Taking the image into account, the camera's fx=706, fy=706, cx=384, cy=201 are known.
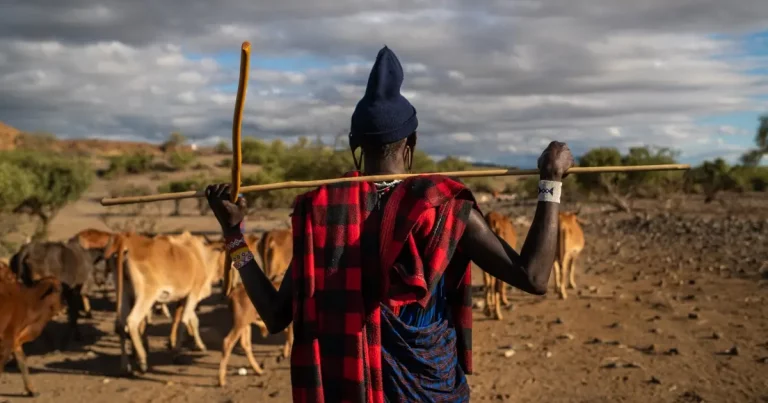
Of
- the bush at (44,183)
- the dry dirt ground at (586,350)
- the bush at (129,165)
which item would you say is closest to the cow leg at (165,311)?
the dry dirt ground at (586,350)

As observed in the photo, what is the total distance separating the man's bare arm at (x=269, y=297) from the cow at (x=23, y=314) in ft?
21.9

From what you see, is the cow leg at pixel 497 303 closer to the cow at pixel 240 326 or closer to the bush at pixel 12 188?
the cow at pixel 240 326

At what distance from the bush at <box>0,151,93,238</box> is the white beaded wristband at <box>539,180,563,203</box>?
21756mm

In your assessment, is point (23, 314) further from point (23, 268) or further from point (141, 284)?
point (23, 268)

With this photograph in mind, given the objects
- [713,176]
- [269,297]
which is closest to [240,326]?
[269,297]

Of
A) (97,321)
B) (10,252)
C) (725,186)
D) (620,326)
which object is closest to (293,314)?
(620,326)

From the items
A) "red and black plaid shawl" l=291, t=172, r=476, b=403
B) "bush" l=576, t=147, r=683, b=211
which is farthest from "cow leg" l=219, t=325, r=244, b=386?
"bush" l=576, t=147, r=683, b=211

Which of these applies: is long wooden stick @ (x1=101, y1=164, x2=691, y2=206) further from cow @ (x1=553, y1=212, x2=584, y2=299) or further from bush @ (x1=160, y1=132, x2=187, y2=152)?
bush @ (x1=160, y1=132, x2=187, y2=152)

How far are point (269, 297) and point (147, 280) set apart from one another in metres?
7.44

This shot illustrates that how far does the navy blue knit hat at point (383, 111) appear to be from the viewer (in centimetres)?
238

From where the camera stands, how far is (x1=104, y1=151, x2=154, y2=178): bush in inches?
1859

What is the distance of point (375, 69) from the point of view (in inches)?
96.3

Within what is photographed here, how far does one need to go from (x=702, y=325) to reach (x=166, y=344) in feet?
24.7

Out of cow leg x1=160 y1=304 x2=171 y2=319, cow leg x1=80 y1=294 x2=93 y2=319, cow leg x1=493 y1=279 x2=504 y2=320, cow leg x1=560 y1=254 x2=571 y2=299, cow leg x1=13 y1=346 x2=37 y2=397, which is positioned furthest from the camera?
cow leg x1=80 y1=294 x2=93 y2=319
